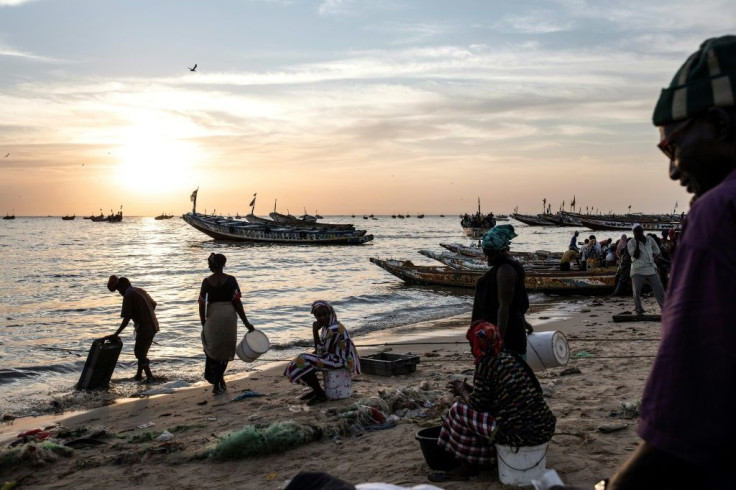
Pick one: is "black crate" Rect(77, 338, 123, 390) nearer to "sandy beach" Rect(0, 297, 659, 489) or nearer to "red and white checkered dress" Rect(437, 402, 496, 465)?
"sandy beach" Rect(0, 297, 659, 489)

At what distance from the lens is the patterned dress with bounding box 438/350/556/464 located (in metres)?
4.42

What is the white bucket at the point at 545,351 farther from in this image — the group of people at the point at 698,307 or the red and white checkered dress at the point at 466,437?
the group of people at the point at 698,307

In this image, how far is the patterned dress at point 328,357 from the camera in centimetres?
770

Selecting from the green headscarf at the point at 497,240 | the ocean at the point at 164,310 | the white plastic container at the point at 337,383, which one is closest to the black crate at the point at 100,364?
the ocean at the point at 164,310

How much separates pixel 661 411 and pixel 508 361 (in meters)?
3.23

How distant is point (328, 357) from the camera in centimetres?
777

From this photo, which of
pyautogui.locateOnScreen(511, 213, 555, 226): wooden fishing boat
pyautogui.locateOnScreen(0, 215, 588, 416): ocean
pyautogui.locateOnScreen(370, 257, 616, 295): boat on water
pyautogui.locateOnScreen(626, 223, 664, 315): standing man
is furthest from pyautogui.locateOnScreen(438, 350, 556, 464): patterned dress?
pyautogui.locateOnScreen(511, 213, 555, 226): wooden fishing boat

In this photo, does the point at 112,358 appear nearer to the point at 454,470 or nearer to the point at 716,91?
the point at 454,470

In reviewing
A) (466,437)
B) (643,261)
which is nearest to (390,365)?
(466,437)

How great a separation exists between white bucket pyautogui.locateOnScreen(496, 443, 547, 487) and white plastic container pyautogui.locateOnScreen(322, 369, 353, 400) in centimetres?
345

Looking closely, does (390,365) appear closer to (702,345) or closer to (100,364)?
(100,364)

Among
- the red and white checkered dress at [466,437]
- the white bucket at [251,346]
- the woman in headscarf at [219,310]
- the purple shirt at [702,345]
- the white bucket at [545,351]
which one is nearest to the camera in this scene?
the purple shirt at [702,345]

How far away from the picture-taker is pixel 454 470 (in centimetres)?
496

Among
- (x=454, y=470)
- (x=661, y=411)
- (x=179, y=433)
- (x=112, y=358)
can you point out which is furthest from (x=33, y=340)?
(x=661, y=411)
